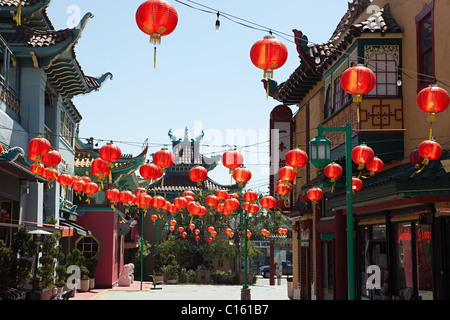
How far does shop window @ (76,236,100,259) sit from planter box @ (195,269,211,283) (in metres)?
13.2

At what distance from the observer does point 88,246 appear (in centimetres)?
4003

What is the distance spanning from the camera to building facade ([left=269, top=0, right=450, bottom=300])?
15.2 metres

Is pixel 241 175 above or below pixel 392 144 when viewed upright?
below

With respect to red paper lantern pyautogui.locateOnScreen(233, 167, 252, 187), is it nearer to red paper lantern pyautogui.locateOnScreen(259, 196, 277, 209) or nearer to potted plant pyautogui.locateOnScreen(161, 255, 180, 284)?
red paper lantern pyautogui.locateOnScreen(259, 196, 277, 209)

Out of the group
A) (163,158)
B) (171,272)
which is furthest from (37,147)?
(171,272)

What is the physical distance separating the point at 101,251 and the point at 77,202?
3.41m

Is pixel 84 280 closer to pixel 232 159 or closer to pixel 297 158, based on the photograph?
pixel 232 159

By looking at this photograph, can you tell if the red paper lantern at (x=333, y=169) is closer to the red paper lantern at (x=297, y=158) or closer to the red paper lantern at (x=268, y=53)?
the red paper lantern at (x=297, y=158)

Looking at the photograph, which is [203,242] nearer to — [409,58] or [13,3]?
[13,3]

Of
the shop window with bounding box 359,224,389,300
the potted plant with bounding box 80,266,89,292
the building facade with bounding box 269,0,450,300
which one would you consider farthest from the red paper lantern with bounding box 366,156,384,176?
the potted plant with bounding box 80,266,89,292

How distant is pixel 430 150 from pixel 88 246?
29625mm

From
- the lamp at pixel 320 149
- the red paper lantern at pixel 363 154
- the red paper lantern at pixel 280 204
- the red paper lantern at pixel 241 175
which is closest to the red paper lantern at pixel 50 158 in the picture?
the red paper lantern at pixel 241 175

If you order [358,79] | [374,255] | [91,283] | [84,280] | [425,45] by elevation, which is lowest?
[91,283]

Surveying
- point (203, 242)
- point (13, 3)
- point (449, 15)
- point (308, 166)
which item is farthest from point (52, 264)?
point (203, 242)
